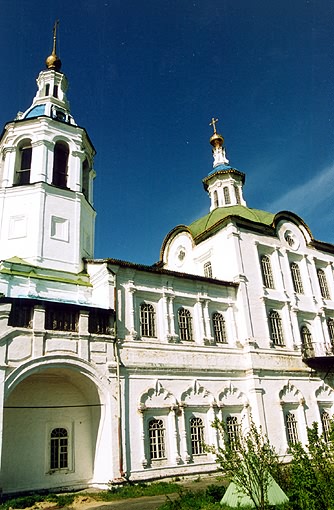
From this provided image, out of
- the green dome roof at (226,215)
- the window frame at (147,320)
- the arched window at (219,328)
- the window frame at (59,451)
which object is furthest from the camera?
the green dome roof at (226,215)

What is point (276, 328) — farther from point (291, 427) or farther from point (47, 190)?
point (47, 190)

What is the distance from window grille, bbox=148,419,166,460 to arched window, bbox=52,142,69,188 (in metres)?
11.2

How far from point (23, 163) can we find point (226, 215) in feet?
35.8

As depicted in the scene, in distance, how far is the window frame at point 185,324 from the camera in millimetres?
18797

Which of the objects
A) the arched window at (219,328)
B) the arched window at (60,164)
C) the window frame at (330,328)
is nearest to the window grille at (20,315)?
the arched window at (60,164)

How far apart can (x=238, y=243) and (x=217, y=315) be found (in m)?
3.99

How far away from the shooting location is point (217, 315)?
A: 66.8 ft

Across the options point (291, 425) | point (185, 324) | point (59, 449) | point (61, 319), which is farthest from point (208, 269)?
point (59, 449)

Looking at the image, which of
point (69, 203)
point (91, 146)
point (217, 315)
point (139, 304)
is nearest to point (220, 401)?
point (217, 315)

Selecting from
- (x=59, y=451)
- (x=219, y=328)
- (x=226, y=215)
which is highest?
(x=226, y=215)

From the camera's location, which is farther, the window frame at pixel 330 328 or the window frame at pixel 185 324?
the window frame at pixel 330 328

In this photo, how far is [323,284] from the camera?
25.8m

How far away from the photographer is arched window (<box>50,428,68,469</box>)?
15.3 m

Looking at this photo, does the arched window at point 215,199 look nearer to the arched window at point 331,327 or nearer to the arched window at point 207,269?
the arched window at point 207,269
